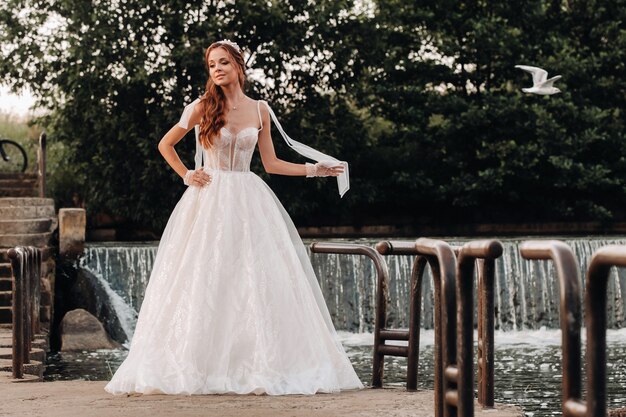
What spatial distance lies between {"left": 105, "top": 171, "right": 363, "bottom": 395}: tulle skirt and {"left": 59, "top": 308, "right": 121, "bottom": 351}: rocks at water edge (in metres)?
7.59

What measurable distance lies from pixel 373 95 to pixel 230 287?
20.7 m

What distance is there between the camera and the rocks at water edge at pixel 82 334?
13602 mm

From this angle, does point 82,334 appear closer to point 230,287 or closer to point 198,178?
point 198,178

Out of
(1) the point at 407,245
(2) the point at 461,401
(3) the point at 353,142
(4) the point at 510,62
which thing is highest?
(4) the point at 510,62

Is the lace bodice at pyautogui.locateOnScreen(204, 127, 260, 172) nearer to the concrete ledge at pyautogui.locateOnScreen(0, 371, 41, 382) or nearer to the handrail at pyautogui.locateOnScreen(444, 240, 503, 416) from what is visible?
the concrete ledge at pyautogui.locateOnScreen(0, 371, 41, 382)

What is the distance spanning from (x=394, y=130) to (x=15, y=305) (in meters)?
19.6

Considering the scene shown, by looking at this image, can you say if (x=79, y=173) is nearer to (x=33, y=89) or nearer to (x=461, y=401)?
(x=33, y=89)

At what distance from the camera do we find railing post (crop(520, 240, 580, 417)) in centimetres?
297

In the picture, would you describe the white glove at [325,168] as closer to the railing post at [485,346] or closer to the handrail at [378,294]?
the handrail at [378,294]

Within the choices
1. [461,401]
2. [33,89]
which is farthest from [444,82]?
[461,401]

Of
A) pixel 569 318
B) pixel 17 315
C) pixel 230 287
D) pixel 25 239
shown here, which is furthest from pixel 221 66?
pixel 25 239

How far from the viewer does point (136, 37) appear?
24469 millimetres

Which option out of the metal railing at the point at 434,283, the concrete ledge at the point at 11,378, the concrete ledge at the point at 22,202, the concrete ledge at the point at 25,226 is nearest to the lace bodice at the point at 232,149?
the metal railing at the point at 434,283

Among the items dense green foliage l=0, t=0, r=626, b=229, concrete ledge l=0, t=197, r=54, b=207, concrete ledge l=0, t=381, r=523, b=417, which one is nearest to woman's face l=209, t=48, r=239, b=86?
concrete ledge l=0, t=381, r=523, b=417
